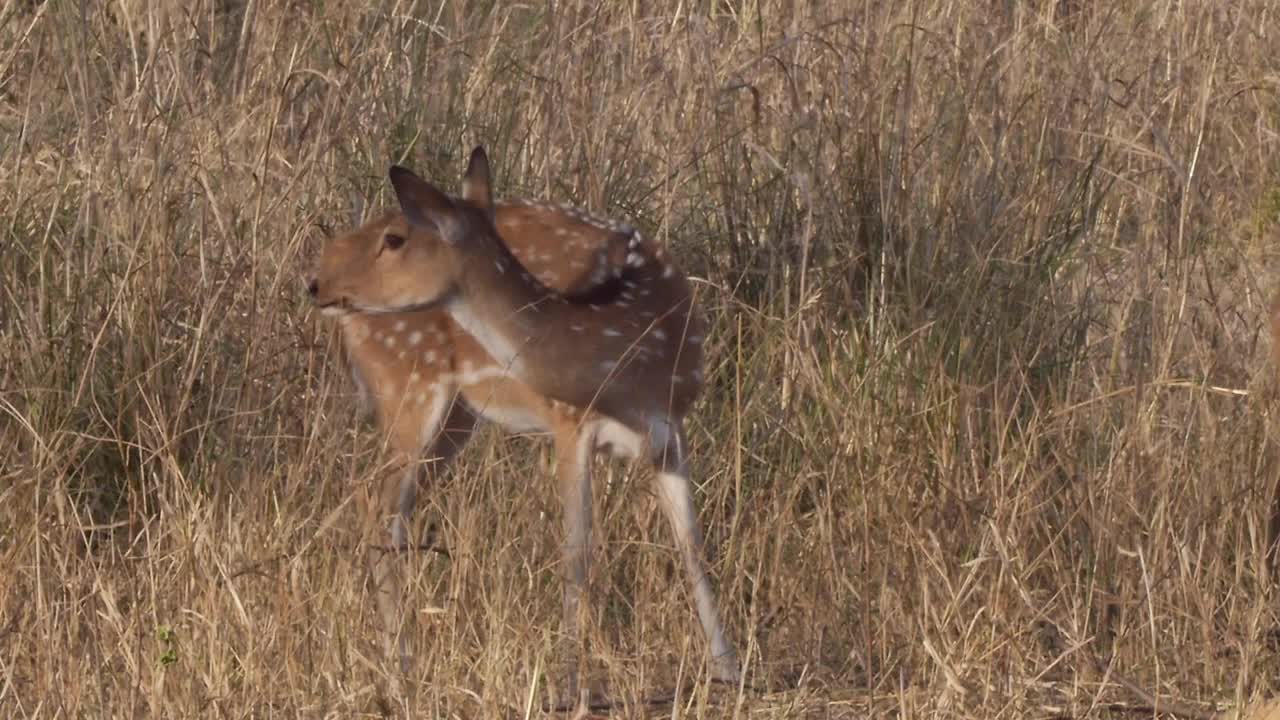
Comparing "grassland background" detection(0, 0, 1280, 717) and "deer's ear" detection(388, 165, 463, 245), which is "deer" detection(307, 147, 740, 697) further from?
"grassland background" detection(0, 0, 1280, 717)

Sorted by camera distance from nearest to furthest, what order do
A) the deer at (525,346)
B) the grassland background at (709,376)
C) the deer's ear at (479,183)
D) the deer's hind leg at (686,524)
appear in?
1. the grassland background at (709,376)
2. the deer's hind leg at (686,524)
3. the deer at (525,346)
4. the deer's ear at (479,183)

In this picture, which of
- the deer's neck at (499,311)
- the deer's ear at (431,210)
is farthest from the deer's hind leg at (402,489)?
the deer's ear at (431,210)

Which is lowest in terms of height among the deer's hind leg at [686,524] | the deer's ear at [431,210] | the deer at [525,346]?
the deer's hind leg at [686,524]

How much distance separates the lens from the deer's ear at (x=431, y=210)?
4238 mm

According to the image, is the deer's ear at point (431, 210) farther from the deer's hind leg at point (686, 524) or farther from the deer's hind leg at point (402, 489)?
the deer's hind leg at point (686, 524)

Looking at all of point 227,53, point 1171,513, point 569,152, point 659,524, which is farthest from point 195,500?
point 227,53

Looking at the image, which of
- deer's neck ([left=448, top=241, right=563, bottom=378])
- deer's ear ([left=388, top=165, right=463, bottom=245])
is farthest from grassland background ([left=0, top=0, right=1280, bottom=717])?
deer's ear ([left=388, top=165, right=463, bottom=245])

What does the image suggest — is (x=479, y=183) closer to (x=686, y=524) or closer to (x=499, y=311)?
(x=499, y=311)

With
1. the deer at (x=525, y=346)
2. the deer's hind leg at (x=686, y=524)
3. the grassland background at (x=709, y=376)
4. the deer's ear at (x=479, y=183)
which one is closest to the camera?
the grassland background at (x=709, y=376)

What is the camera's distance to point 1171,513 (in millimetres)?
4297

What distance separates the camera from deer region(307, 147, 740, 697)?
167 inches

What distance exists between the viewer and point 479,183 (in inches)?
173

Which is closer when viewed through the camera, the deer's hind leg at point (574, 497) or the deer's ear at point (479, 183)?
the deer's hind leg at point (574, 497)

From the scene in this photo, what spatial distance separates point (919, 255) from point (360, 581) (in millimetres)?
1785
